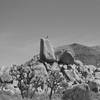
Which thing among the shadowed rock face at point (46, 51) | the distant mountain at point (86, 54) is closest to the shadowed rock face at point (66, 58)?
the shadowed rock face at point (46, 51)

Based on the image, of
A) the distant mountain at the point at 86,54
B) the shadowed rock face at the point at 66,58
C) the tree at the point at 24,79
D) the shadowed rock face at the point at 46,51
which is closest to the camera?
the tree at the point at 24,79

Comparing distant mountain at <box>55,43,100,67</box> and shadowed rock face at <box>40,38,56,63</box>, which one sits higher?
shadowed rock face at <box>40,38,56,63</box>

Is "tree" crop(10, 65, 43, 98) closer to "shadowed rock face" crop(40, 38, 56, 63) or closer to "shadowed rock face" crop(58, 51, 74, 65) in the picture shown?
"shadowed rock face" crop(40, 38, 56, 63)

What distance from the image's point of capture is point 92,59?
13012 cm

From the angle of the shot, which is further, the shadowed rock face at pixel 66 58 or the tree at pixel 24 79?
the shadowed rock face at pixel 66 58

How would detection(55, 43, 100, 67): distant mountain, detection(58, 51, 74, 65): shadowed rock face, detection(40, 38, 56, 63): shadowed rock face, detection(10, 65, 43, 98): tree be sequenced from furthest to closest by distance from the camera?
detection(55, 43, 100, 67): distant mountain, detection(58, 51, 74, 65): shadowed rock face, detection(40, 38, 56, 63): shadowed rock face, detection(10, 65, 43, 98): tree

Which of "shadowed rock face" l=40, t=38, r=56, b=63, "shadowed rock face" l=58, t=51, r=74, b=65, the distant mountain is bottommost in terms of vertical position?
the distant mountain

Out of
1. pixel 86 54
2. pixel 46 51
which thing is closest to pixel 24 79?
pixel 46 51

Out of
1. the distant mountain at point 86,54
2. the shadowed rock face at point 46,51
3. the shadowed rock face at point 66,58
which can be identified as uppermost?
the shadowed rock face at point 46,51

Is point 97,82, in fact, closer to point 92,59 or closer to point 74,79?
point 74,79

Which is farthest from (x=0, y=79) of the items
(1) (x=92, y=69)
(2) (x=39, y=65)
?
(1) (x=92, y=69)

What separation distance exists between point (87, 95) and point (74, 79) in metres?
35.5

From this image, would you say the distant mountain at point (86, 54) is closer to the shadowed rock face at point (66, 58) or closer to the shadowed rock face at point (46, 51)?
the shadowed rock face at point (66, 58)

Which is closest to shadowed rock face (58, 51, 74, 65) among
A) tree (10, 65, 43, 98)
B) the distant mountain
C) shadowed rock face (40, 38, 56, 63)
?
shadowed rock face (40, 38, 56, 63)
